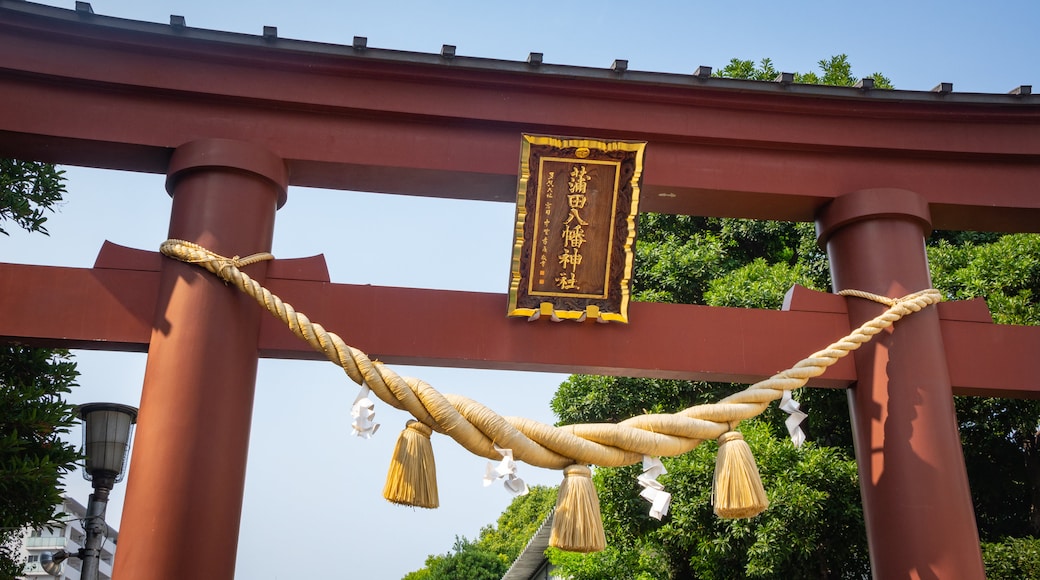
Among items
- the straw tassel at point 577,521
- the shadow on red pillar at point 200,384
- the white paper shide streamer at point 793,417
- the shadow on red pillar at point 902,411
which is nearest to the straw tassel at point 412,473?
the straw tassel at point 577,521

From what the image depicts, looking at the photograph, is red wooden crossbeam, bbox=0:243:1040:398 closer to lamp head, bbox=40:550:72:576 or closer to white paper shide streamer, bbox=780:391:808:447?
white paper shide streamer, bbox=780:391:808:447

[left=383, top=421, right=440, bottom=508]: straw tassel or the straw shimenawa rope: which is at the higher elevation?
the straw shimenawa rope

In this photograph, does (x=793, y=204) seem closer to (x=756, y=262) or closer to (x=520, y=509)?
(x=756, y=262)

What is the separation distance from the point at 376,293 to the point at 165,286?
880 mm

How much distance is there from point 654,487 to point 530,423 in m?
0.51

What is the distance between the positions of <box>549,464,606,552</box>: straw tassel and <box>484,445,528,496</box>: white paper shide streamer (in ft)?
0.53

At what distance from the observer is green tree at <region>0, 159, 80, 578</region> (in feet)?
14.5

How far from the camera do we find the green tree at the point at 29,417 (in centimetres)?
441

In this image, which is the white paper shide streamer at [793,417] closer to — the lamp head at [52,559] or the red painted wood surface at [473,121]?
the red painted wood surface at [473,121]

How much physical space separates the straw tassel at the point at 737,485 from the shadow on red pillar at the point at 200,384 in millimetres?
1927

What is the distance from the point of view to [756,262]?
934 cm

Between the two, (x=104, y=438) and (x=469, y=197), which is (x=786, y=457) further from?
(x=104, y=438)

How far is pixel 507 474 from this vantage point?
322 centimetres

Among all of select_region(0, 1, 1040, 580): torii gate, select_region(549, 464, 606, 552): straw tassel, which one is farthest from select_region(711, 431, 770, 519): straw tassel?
select_region(0, 1, 1040, 580): torii gate
